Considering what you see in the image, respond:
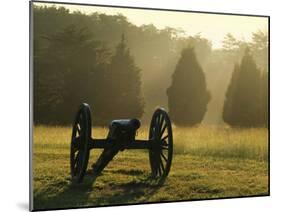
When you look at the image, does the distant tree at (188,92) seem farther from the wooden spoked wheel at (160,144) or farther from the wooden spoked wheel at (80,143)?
the wooden spoked wheel at (80,143)

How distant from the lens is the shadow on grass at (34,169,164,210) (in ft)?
23.2

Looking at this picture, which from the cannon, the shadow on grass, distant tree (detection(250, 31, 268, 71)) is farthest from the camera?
distant tree (detection(250, 31, 268, 71))

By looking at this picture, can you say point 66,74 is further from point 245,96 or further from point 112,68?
point 245,96

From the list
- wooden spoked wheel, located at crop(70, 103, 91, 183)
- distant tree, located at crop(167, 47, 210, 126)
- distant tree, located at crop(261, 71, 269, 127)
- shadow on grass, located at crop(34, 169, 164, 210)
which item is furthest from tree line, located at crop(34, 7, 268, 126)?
shadow on grass, located at crop(34, 169, 164, 210)

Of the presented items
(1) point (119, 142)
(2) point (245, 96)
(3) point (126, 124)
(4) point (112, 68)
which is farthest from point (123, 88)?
(2) point (245, 96)

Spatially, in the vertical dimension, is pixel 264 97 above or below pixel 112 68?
below

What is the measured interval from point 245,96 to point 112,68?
67.8 inches

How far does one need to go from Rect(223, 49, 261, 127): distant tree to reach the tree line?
132 millimetres

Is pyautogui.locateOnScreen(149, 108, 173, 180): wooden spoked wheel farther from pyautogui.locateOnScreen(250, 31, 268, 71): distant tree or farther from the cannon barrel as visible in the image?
pyautogui.locateOnScreen(250, 31, 268, 71): distant tree

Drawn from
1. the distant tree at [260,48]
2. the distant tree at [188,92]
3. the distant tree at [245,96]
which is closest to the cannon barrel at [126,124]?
the distant tree at [188,92]

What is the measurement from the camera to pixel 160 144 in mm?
7562
